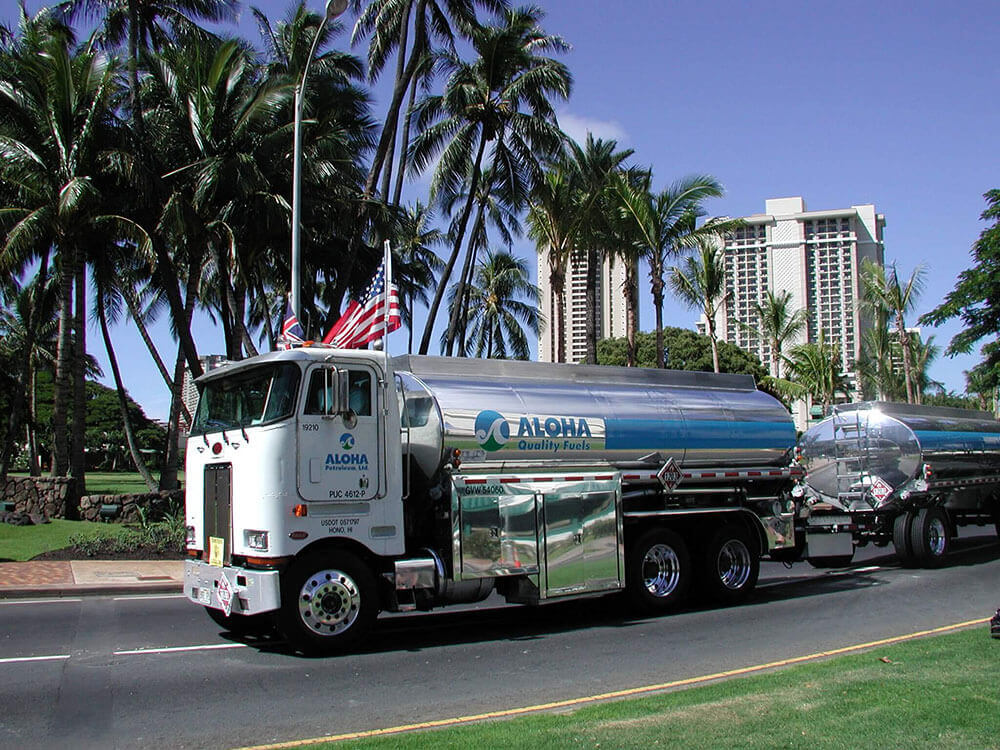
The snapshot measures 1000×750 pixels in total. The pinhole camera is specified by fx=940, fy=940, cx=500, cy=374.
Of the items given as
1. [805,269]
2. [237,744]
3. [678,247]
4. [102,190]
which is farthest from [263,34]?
[805,269]

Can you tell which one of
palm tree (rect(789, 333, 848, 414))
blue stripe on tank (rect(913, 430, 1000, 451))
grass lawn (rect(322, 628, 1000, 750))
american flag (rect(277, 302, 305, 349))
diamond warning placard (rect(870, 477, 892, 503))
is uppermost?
palm tree (rect(789, 333, 848, 414))

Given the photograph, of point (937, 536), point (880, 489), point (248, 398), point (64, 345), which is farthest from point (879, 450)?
point (64, 345)

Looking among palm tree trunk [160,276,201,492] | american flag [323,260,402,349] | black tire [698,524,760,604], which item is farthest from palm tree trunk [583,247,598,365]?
american flag [323,260,402,349]

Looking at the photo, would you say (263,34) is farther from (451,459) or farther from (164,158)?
(451,459)

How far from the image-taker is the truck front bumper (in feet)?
29.1

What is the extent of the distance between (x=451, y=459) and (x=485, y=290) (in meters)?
44.9

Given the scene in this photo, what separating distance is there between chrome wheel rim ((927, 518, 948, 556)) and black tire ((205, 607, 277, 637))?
11057 mm

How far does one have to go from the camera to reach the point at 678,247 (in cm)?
3272

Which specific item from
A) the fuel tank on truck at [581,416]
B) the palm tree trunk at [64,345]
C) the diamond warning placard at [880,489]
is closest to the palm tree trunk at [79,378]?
the palm tree trunk at [64,345]

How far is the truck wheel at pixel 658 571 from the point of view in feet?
38.3

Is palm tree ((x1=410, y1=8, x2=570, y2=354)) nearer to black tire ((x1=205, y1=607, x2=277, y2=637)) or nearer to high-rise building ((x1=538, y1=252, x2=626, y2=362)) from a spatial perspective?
black tire ((x1=205, y1=607, x2=277, y2=637))

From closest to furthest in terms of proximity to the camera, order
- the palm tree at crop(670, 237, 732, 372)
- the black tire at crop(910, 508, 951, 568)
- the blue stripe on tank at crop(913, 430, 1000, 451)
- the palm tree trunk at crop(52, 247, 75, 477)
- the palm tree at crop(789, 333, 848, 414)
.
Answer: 1. the black tire at crop(910, 508, 951, 568)
2. the blue stripe on tank at crop(913, 430, 1000, 451)
3. the palm tree trunk at crop(52, 247, 75, 477)
4. the palm tree at crop(670, 237, 732, 372)
5. the palm tree at crop(789, 333, 848, 414)

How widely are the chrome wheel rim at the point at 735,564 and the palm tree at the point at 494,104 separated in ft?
67.7

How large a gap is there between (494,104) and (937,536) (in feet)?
66.5
